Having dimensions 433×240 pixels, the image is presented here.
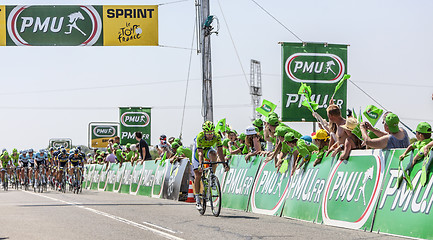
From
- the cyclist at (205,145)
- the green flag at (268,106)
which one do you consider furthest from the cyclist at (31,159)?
the cyclist at (205,145)

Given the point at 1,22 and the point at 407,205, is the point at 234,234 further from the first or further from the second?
the point at 1,22

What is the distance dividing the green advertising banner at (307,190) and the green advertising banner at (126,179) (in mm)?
13892

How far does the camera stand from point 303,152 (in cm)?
1270

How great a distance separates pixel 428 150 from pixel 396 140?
65.3 inches

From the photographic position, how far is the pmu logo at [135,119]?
1564 inches

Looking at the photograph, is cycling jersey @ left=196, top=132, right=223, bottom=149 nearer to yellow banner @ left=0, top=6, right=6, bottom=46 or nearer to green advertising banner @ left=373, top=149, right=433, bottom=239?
green advertising banner @ left=373, top=149, right=433, bottom=239

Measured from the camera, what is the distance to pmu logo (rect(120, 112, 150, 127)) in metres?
39.7

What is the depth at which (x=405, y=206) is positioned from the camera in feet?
30.5

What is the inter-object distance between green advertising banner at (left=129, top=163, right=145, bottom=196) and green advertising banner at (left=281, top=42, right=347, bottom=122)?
7237mm

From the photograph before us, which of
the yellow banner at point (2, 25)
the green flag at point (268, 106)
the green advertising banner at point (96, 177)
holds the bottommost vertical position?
the green advertising banner at point (96, 177)

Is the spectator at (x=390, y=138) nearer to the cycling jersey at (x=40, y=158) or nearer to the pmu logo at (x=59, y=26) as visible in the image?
the pmu logo at (x=59, y=26)

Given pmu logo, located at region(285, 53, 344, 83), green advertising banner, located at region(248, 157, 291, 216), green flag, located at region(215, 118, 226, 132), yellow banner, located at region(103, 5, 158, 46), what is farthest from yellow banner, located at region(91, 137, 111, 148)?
green advertising banner, located at region(248, 157, 291, 216)

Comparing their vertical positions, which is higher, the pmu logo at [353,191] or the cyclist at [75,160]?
the pmu logo at [353,191]

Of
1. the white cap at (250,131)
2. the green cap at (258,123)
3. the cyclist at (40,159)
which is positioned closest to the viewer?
the white cap at (250,131)
